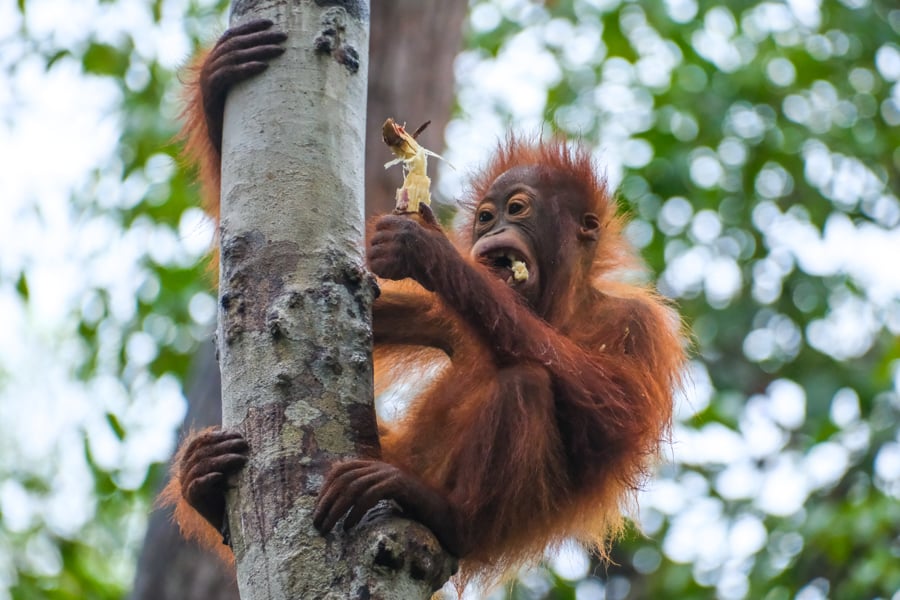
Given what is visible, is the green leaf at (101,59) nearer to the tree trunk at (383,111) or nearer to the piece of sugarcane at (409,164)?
the tree trunk at (383,111)

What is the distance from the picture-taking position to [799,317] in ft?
27.0

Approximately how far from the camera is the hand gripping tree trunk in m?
2.12

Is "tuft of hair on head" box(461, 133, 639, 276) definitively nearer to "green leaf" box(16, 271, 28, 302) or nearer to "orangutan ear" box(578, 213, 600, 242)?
"orangutan ear" box(578, 213, 600, 242)

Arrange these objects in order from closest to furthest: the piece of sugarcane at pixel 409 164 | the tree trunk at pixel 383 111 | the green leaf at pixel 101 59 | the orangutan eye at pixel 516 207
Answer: the piece of sugarcane at pixel 409 164, the orangutan eye at pixel 516 207, the tree trunk at pixel 383 111, the green leaf at pixel 101 59

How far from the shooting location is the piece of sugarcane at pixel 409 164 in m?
3.20

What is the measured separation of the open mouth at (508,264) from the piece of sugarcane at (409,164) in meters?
0.68

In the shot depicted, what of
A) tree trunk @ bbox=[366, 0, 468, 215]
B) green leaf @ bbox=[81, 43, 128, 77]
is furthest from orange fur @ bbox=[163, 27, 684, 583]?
green leaf @ bbox=[81, 43, 128, 77]

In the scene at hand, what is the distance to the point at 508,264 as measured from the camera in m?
4.09

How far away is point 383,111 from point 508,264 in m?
3.11

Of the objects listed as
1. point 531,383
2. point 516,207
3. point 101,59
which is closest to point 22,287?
→ point 101,59

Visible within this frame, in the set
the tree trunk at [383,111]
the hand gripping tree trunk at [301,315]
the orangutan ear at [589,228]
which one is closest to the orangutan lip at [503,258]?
the orangutan ear at [589,228]

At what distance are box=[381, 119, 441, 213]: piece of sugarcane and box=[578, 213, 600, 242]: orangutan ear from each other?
115cm

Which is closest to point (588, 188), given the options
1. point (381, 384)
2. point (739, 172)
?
point (381, 384)

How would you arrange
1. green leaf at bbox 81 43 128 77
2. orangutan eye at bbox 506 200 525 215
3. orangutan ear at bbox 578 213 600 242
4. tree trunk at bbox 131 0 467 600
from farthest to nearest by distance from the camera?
green leaf at bbox 81 43 128 77 → tree trunk at bbox 131 0 467 600 → orangutan ear at bbox 578 213 600 242 → orangutan eye at bbox 506 200 525 215
